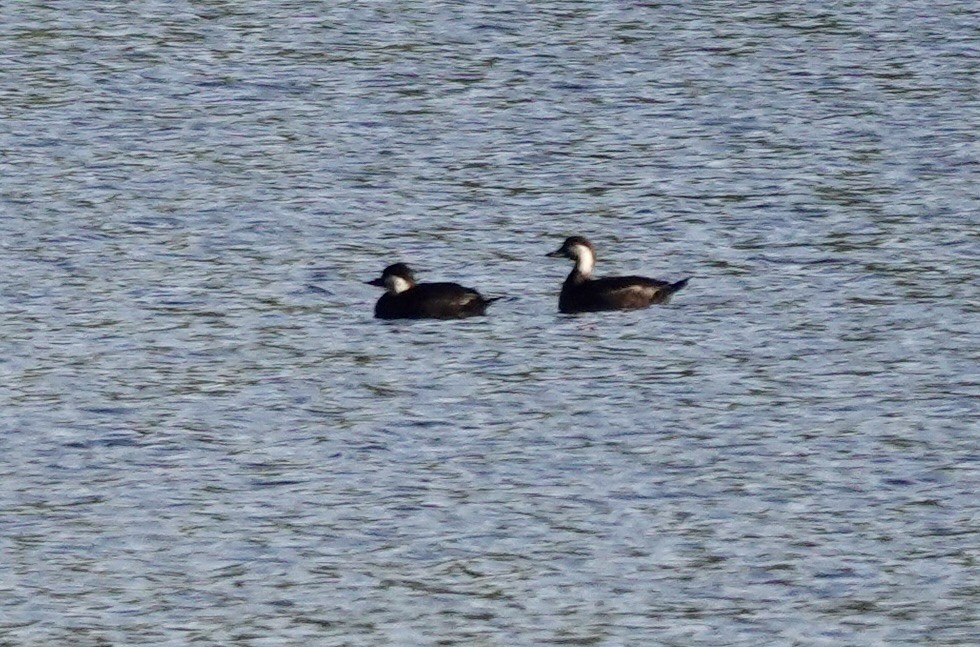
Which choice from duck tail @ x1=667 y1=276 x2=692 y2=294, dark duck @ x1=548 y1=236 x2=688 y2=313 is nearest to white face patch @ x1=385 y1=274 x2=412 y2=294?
dark duck @ x1=548 y1=236 x2=688 y2=313

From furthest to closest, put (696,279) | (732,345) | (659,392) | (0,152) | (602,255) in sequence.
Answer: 1. (0,152)
2. (602,255)
3. (696,279)
4. (732,345)
5. (659,392)

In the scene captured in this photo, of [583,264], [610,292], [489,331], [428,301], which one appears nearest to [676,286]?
[610,292]

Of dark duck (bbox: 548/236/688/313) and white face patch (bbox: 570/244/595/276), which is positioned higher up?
white face patch (bbox: 570/244/595/276)

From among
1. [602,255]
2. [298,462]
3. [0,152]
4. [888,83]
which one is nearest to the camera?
[298,462]

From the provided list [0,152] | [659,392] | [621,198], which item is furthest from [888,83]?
[659,392]

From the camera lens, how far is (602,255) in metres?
21.8

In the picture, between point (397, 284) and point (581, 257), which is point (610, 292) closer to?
point (581, 257)

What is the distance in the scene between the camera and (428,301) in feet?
63.4

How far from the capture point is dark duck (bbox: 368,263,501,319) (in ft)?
63.4

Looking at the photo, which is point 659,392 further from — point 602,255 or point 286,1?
point 286,1

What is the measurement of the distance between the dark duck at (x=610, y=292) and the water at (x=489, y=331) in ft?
0.54

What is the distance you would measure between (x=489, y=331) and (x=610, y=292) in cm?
116

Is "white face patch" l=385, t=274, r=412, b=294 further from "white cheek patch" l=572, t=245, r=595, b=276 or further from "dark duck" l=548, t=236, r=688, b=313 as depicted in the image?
"white cheek patch" l=572, t=245, r=595, b=276

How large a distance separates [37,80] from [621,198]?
28.2 ft
